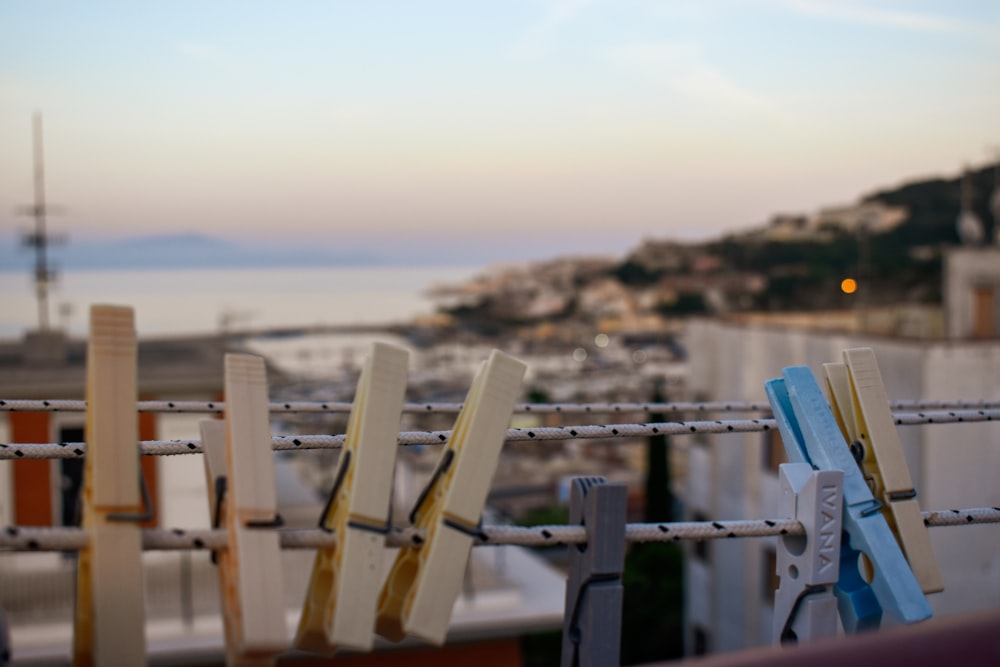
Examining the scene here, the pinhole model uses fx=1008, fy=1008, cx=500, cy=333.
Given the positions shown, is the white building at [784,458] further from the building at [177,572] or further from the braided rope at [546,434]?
the braided rope at [546,434]

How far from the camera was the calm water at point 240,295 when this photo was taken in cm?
1741

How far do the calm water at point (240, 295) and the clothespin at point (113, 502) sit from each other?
1113 cm

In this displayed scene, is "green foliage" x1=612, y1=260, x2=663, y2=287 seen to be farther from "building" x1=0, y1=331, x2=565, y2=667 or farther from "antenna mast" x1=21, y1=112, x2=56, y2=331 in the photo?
"building" x1=0, y1=331, x2=565, y2=667

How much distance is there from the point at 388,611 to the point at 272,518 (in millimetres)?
288

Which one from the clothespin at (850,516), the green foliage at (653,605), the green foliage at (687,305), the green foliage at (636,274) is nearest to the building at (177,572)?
the clothespin at (850,516)

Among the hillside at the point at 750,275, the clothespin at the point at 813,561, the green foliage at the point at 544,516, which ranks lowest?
the green foliage at the point at 544,516

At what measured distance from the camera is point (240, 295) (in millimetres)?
41531

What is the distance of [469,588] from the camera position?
7582mm

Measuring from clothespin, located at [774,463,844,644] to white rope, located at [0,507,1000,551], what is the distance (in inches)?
1.4

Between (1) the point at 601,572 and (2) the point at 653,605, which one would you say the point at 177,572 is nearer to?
(1) the point at 601,572

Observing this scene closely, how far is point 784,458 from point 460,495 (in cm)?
1186

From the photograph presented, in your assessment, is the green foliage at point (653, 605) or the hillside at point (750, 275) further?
the hillside at point (750, 275)

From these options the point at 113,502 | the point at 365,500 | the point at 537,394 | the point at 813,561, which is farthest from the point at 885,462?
the point at 537,394

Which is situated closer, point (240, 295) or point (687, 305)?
point (687, 305)
